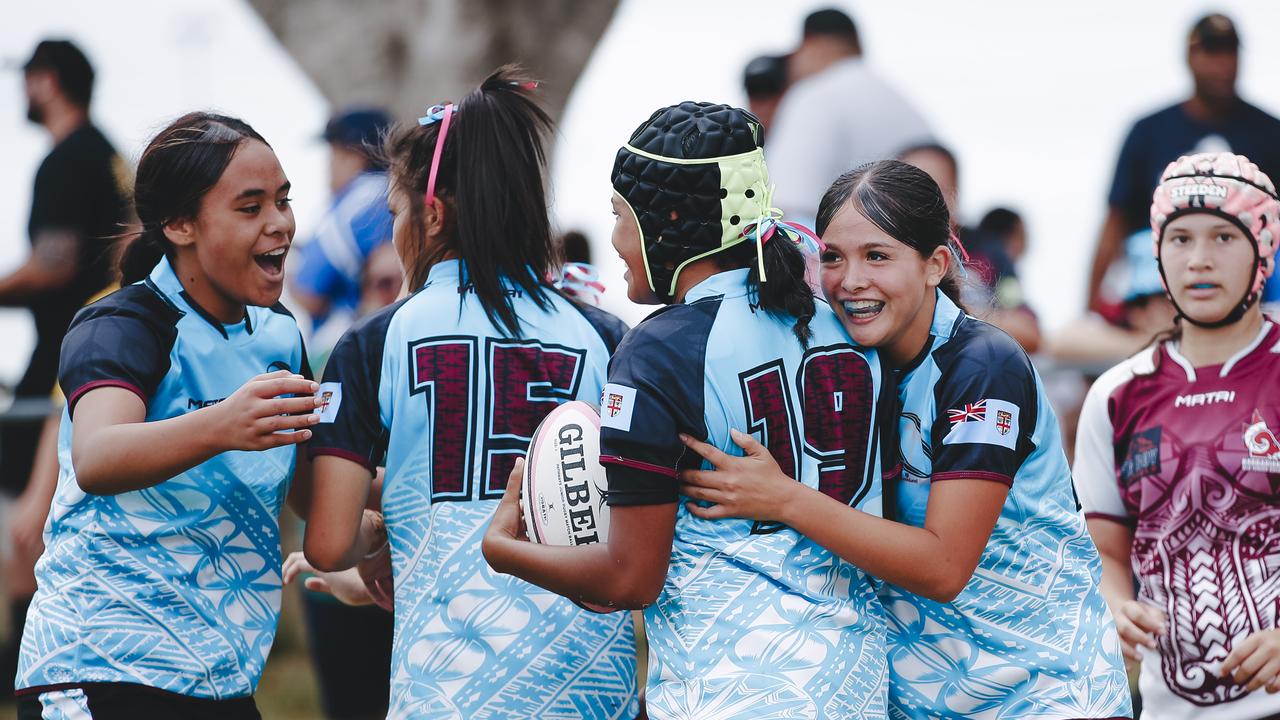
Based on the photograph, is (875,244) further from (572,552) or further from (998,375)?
(572,552)

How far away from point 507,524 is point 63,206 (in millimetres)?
4349

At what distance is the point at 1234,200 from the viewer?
3.54m

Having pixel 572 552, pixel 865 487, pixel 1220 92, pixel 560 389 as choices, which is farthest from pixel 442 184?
pixel 1220 92

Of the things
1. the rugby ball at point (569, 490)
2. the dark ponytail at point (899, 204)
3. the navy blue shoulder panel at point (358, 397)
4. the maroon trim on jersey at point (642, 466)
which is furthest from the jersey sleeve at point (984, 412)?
the navy blue shoulder panel at point (358, 397)

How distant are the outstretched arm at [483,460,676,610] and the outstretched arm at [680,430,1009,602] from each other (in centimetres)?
12

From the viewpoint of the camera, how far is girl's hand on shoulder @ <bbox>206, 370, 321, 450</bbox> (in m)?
2.93

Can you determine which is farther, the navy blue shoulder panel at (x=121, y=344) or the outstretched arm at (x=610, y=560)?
the navy blue shoulder panel at (x=121, y=344)

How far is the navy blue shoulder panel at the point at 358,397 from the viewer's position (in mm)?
3162

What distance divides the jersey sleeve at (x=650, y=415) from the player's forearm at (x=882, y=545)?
0.26 m

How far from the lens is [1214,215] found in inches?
140

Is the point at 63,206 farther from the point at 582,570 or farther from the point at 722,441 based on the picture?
the point at 722,441

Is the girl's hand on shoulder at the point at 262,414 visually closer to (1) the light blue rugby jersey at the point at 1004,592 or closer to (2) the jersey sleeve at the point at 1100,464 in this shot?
(1) the light blue rugby jersey at the point at 1004,592

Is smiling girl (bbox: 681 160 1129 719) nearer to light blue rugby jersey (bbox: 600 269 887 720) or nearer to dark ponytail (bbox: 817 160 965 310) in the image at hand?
dark ponytail (bbox: 817 160 965 310)

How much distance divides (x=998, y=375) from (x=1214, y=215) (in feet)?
3.33
